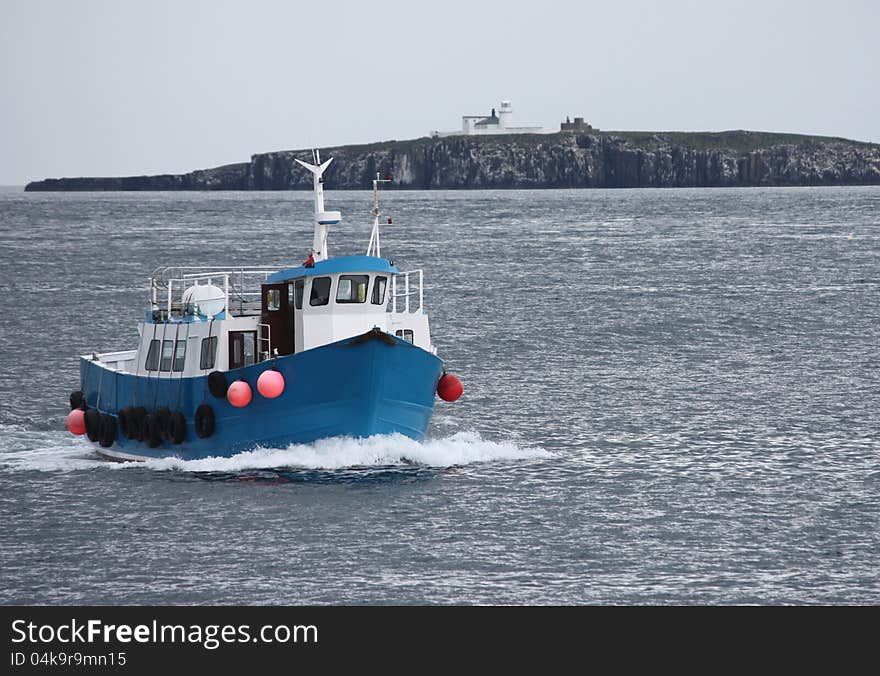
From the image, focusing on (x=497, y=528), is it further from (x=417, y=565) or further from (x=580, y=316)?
(x=580, y=316)

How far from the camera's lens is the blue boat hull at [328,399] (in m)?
41.2

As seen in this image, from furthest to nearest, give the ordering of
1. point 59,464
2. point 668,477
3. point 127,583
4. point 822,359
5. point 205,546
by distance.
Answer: point 822,359, point 59,464, point 668,477, point 205,546, point 127,583

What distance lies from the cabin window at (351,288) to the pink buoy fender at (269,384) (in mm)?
3526

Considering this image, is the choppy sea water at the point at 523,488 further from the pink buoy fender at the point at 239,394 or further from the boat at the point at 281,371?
the pink buoy fender at the point at 239,394

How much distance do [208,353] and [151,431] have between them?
2.90 metres

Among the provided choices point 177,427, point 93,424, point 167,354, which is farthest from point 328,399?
point 93,424

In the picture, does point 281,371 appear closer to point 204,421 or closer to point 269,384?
point 269,384

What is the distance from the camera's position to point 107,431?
45938 millimetres

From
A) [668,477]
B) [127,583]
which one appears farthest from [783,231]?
[127,583]

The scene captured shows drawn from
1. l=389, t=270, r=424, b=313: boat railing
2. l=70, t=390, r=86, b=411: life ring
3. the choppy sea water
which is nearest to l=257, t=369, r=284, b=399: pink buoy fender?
the choppy sea water

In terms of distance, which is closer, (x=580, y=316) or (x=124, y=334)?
(x=124, y=334)
